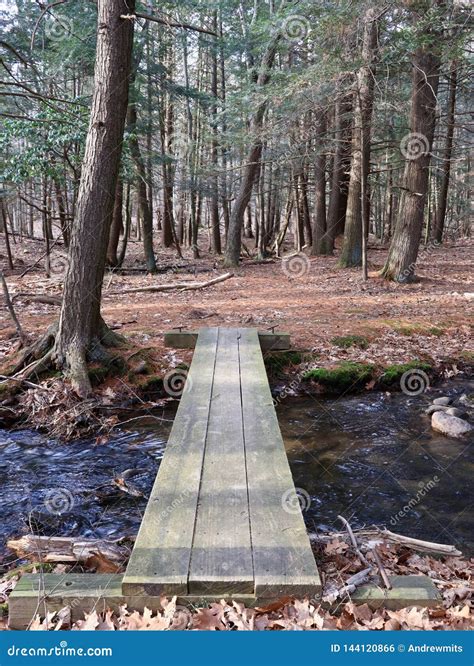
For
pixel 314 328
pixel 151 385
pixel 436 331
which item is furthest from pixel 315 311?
pixel 151 385

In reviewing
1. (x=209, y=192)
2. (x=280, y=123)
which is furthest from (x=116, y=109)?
(x=209, y=192)

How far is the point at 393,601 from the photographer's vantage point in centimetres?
279

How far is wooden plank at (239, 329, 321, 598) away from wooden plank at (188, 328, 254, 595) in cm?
6

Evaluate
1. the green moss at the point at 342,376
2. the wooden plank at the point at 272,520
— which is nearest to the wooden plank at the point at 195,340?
the green moss at the point at 342,376

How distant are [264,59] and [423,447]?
1559cm

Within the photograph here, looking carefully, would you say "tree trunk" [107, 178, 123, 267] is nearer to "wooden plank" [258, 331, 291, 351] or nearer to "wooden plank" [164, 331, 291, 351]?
"wooden plank" [164, 331, 291, 351]

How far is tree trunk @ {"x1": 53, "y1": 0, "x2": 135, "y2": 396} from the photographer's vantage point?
685 centimetres

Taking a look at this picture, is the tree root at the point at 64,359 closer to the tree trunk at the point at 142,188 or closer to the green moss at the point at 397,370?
the green moss at the point at 397,370

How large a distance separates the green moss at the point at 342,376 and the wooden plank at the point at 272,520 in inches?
119

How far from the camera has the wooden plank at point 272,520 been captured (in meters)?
2.73

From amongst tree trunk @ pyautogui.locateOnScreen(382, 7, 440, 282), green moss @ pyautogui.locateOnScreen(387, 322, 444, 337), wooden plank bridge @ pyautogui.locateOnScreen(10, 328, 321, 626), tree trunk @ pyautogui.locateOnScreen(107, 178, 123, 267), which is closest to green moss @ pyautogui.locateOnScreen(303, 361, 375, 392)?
green moss @ pyautogui.locateOnScreen(387, 322, 444, 337)

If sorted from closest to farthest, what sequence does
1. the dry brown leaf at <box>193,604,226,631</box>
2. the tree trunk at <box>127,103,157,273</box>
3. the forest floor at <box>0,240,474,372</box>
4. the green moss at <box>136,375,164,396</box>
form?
the dry brown leaf at <box>193,604,226,631</box>, the green moss at <box>136,375,164,396</box>, the forest floor at <box>0,240,474,372</box>, the tree trunk at <box>127,103,157,273</box>

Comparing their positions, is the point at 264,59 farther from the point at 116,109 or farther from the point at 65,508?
the point at 65,508

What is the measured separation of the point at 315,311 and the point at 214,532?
8.23 metres
